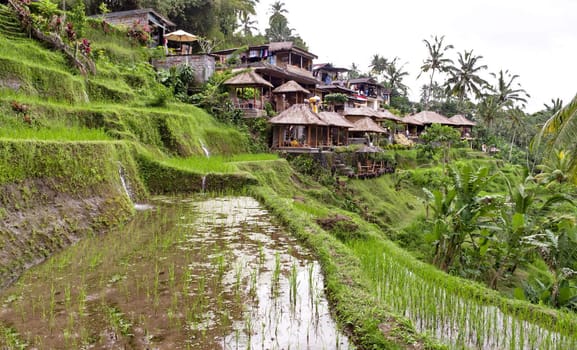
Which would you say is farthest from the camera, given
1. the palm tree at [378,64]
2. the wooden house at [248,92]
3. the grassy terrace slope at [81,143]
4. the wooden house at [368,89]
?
the palm tree at [378,64]

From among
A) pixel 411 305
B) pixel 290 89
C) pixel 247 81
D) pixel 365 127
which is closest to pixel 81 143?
pixel 411 305

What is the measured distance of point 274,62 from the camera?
108 ft

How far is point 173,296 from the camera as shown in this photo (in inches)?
204

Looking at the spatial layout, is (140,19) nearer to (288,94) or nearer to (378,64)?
(288,94)

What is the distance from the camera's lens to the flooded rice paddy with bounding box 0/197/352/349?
421cm

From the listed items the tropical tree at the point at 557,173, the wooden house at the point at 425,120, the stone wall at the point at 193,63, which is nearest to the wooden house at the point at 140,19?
the stone wall at the point at 193,63

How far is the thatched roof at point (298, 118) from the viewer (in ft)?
74.1

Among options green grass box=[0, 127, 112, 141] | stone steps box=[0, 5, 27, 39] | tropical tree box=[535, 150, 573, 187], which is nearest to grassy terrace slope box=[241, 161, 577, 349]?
tropical tree box=[535, 150, 573, 187]

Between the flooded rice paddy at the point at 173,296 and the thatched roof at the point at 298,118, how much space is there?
588 inches

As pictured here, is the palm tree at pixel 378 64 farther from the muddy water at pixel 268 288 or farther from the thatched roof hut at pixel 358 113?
the muddy water at pixel 268 288

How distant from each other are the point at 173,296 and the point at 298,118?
18.2 m

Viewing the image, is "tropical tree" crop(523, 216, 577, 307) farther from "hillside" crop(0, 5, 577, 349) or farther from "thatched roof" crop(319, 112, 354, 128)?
"thatched roof" crop(319, 112, 354, 128)

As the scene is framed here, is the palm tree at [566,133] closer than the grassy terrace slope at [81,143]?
No

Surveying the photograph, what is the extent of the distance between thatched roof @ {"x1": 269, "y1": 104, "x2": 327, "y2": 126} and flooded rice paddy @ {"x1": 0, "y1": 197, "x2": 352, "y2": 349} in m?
14.9
